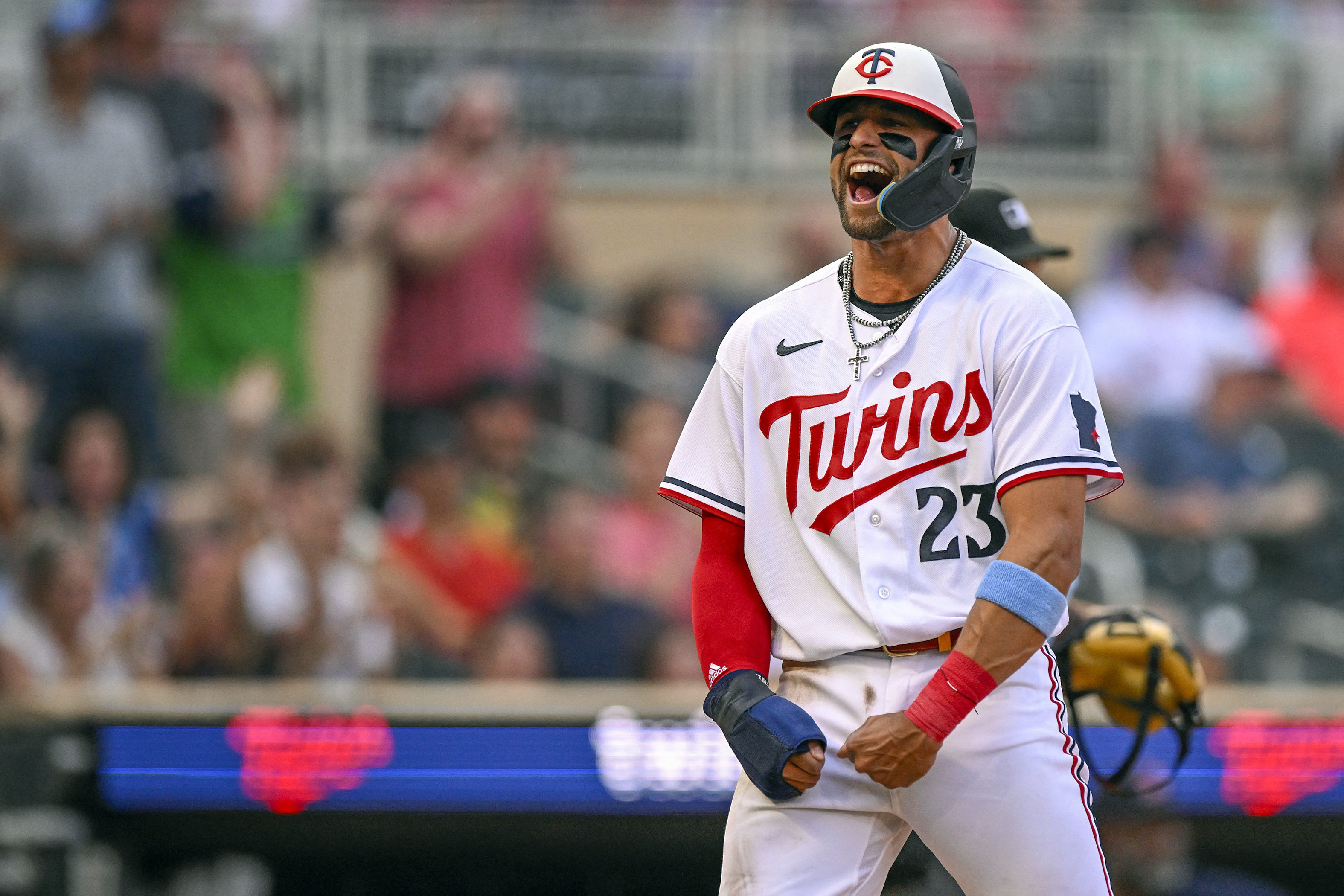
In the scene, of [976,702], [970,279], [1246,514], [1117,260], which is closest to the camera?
A: [976,702]

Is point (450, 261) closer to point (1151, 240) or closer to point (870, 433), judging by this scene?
point (1151, 240)

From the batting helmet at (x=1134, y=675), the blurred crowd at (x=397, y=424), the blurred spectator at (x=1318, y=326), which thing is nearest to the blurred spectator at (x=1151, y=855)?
the batting helmet at (x=1134, y=675)

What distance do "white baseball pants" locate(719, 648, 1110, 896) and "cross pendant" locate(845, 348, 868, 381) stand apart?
19.7 inches

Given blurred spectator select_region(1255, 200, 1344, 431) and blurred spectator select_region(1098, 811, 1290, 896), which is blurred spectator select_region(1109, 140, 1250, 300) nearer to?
blurred spectator select_region(1255, 200, 1344, 431)

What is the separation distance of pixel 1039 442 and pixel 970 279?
1.22 ft

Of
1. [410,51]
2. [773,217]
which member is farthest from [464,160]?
[773,217]

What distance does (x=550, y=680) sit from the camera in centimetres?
706

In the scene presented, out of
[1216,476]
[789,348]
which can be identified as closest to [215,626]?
[789,348]

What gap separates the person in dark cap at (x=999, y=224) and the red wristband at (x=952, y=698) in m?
1.34

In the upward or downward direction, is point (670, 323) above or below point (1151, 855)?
above

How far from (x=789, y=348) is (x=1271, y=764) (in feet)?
8.83

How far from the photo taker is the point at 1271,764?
529cm

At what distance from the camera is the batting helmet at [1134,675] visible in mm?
4055

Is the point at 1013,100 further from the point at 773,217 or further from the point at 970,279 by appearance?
the point at 970,279
